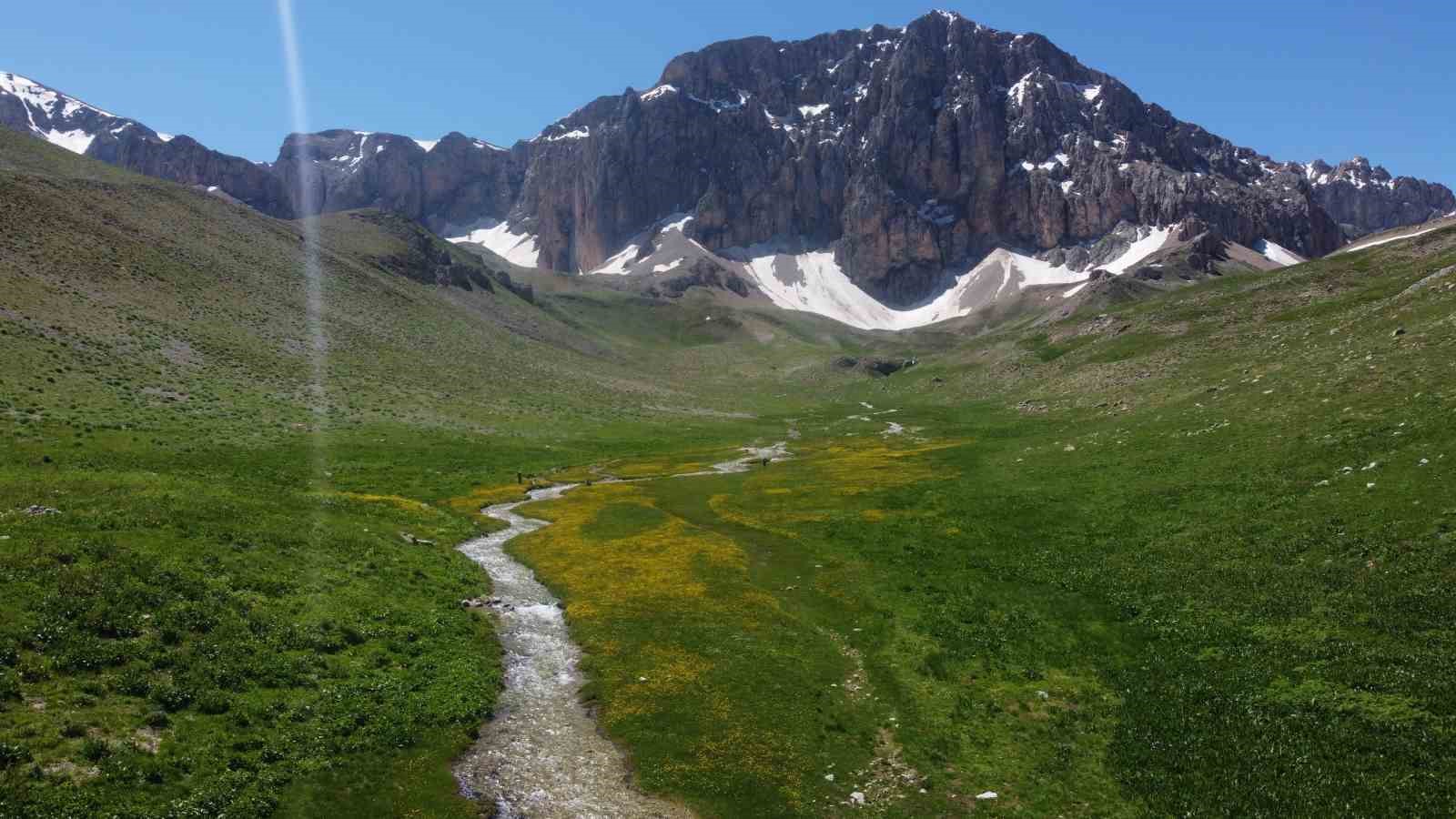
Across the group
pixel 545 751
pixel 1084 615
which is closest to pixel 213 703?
pixel 545 751

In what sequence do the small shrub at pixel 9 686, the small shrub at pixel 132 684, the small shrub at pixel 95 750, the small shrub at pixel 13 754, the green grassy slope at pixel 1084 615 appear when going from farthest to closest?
the green grassy slope at pixel 1084 615 → the small shrub at pixel 132 684 → the small shrub at pixel 9 686 → the small shrub at pixel 95 750 → the small shrub at pixel 13 754

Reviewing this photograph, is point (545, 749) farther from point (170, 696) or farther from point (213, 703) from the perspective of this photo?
point (170, 696)

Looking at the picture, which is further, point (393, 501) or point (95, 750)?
point (393, 501)

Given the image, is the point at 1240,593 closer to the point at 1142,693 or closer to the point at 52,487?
the point at 1142,693

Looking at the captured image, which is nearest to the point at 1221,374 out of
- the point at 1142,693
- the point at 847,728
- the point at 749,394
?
the point at 1142,693

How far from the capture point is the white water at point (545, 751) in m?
19.7

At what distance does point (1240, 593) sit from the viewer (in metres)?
29.0

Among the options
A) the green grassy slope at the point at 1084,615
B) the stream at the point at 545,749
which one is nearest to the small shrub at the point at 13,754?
the stream at the point at 545,749

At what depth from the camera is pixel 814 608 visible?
117ft

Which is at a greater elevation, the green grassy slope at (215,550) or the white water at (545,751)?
the green grassy slope at (215,550)

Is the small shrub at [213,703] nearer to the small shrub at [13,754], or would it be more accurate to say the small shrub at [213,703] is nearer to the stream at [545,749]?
the small shrub at [13,754]

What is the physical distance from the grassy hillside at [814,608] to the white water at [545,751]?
2.57 ft

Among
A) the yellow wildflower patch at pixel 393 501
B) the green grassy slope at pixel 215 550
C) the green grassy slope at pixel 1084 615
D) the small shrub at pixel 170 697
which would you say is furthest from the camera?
the yellow wildflower patch at pixel 393 501

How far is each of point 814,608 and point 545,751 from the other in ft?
54.2
